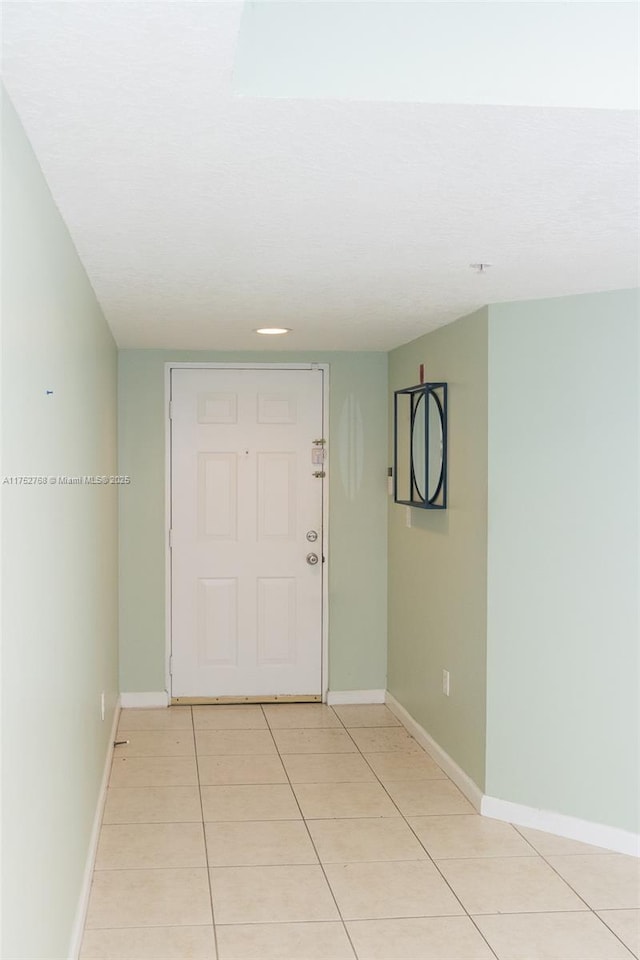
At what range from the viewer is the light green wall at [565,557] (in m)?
3.74

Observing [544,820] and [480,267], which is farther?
[544,820]

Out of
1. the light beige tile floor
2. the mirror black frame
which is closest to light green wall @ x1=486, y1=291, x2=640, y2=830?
the light beige tile floor

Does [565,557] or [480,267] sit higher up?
[480,267]

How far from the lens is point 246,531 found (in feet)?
19.5

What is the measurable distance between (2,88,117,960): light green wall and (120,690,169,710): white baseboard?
7.15ft

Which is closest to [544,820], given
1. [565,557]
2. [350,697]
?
[565,557]

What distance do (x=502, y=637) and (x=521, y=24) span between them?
8.90ft

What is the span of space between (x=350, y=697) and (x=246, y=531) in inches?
47.8

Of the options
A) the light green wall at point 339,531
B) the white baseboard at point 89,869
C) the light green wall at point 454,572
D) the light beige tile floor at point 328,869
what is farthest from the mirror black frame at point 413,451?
the white baseboard at point 89,869

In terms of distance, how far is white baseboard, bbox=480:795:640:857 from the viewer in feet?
12.3

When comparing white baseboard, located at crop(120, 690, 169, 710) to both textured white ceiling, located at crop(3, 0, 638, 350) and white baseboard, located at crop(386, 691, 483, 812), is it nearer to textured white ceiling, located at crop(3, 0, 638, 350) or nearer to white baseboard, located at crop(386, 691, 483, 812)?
white baseboard, located at crop(386, 691, 483, 812)

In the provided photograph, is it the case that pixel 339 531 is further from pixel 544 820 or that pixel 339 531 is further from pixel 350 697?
pixel 544 820

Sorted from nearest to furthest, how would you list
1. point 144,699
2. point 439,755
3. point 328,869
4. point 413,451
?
point 328,869
point 439,755
point 413,451
point 144,699

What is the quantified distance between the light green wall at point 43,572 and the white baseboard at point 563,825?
66.3 inches
